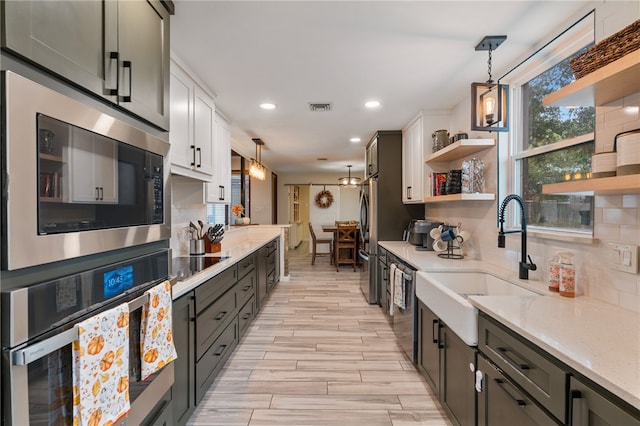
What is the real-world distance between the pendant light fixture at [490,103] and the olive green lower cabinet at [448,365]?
4.12ft

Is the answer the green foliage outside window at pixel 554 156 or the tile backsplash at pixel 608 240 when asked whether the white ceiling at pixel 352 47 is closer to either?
the green foliage outside window at pixel 554 156

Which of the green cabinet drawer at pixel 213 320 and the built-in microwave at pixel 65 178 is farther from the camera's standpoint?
the green cabinet drawer at pixel 213 320

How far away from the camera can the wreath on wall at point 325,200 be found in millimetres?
9547

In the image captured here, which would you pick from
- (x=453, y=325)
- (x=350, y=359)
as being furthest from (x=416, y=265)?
(x=350, y=359)

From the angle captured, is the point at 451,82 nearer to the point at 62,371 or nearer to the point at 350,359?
the point at 350,359

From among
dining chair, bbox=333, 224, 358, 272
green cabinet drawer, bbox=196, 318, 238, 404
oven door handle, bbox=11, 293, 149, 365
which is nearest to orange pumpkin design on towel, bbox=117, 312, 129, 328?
oven door handle, bbox=11, 293, 149, 365

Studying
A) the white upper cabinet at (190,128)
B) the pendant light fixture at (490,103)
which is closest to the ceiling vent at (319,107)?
the white upper cabinet at (190,128)

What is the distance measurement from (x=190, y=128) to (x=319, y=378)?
7.00ft

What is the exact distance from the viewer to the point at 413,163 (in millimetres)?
3656

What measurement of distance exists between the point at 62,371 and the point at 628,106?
229 centimetres

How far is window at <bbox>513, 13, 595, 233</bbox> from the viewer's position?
1.71 meters

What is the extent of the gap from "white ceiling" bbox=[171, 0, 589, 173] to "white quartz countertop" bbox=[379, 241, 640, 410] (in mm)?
1509

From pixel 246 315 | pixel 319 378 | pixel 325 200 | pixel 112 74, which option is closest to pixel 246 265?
pixel 246 315

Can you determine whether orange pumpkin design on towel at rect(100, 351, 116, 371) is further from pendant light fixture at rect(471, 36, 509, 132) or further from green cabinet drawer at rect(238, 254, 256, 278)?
pendant light fixture at rect(471, 36, 509, 132)
